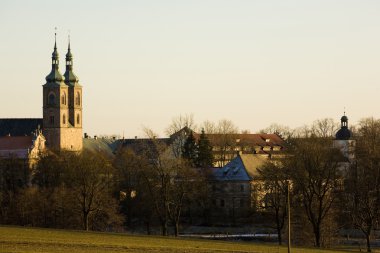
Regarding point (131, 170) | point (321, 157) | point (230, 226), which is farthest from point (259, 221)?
point (321, 157)

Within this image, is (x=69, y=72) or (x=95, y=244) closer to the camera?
(x=95, y=244)

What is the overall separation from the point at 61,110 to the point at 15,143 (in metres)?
18.7

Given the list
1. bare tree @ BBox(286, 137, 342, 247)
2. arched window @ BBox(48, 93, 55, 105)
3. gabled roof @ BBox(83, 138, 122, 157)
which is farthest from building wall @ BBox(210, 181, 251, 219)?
gabled roof @ BBox(83, 138, 122, 157)

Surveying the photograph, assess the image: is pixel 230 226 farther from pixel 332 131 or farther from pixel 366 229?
pixel 332 131

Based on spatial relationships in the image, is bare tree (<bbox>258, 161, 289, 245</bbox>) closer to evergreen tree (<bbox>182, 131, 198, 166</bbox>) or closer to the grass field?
the grass field

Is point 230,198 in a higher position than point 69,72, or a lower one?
lower

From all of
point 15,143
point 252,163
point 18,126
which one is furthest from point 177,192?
point 18,126

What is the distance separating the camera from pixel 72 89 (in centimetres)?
15100

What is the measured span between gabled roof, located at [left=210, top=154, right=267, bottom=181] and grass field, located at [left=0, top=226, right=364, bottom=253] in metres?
47.5

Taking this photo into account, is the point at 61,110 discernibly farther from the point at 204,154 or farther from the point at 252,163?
the point at 252,163

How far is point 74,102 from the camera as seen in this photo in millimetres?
150875

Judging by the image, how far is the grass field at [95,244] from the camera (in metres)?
48.5

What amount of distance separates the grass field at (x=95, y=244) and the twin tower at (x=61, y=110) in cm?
8398

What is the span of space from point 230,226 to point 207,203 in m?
3.53
